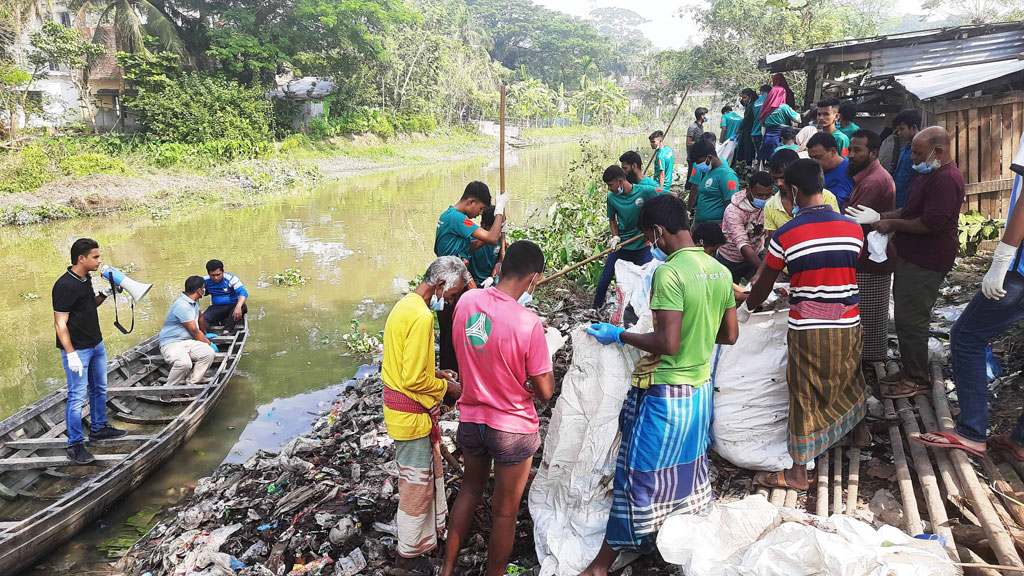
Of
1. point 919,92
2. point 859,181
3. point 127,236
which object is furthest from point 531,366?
point 127,236

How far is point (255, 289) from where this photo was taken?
1157 centimetres

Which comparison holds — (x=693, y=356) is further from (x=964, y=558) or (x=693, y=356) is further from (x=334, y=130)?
(x=334, y=130)

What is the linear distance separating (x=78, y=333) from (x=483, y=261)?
3.51 meters

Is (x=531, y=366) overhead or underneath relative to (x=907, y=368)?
overhead

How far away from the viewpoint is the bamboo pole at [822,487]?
3025 mm

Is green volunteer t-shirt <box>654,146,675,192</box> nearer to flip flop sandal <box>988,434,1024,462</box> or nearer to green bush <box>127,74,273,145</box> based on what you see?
flip flop sandal <box>988,434,1024,462</box>

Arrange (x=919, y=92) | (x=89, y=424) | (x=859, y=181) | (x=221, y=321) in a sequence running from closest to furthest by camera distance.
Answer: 1. (x=859, y=181)
2. (x=89, y=424)
3. (x=919, y=92)
4. (x=221, y=321)

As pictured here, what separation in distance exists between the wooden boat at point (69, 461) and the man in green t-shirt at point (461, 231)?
2.74 metres

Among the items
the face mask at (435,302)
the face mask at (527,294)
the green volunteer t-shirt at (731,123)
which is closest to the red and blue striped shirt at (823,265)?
A: the face mask at (527,294)

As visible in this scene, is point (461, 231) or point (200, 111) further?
point (200, 111)

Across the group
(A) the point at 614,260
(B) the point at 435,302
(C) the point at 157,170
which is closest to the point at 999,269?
(B) the point at 435,302

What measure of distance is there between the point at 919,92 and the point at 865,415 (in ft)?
15.6

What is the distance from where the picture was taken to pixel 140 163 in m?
21.4

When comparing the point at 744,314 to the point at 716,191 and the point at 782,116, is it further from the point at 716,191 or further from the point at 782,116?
the point at 782,116
